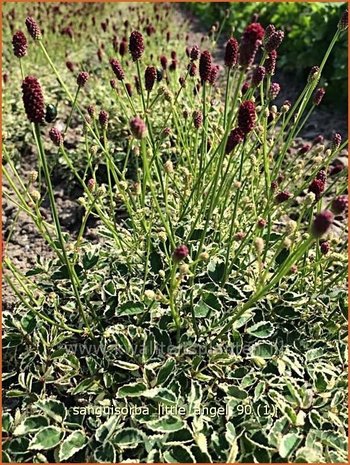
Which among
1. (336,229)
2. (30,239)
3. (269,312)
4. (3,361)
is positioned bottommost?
(30,239)

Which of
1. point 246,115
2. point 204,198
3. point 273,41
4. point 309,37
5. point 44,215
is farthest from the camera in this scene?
point 309,37

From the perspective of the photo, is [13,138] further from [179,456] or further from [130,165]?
[179,456]

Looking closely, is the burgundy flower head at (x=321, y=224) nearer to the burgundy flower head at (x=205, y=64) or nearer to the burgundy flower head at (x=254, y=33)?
the burgundy flower head at (x=254, y=33)

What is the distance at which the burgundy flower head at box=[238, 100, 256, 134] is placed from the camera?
1250 mm

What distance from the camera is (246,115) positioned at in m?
1.27

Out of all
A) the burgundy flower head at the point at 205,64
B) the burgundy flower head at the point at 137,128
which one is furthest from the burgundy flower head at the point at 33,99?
the burgundy flower head at the point at 205,64

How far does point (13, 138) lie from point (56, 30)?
1969mm

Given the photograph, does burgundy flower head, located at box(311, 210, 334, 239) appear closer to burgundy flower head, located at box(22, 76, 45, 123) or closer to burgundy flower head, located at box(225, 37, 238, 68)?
burgundy flower head, located at box(225, 37, 238, 68)

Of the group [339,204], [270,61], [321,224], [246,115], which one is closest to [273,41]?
[270,61]

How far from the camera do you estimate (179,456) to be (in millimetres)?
1335

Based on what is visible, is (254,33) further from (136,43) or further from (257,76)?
(136,43)

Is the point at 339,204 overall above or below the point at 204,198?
above

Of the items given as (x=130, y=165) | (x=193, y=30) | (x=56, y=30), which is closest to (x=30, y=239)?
(x=130, y=165)

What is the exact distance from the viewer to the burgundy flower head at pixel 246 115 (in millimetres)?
1250
